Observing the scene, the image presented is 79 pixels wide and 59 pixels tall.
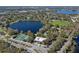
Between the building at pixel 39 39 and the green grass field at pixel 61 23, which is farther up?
the green grass field at pixel 61 23

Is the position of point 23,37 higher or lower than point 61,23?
lower

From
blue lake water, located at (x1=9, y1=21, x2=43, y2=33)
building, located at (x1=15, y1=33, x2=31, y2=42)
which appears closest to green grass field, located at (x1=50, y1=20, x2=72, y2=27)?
blue lake water, located at (x1=9, y1=21, x2=43, y2=33)

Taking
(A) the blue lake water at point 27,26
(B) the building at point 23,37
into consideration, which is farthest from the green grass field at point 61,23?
(B) the building at point 23,37

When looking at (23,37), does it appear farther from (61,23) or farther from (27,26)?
(61,23)

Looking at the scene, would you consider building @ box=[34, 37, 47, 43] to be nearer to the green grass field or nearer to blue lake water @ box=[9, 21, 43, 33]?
blue lake water @ box=[9, 21, 43, 33]

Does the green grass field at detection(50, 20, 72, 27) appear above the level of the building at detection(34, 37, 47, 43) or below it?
above

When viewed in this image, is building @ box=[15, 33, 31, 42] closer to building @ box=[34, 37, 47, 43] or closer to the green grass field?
building @ box=[34, 37, 47, 43]

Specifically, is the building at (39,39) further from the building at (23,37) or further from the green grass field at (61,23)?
the green grass field at (61,23)

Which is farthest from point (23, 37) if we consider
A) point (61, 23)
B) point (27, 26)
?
point (61, 23)
